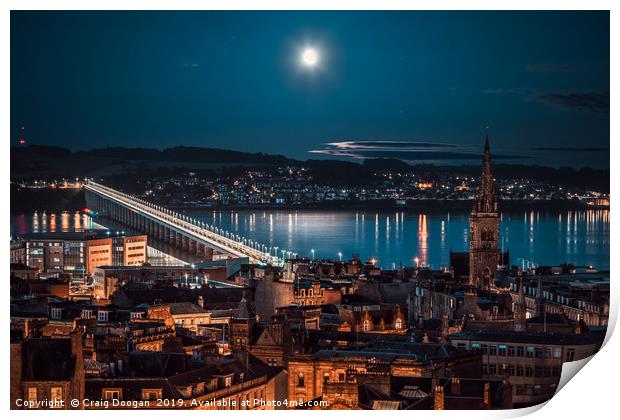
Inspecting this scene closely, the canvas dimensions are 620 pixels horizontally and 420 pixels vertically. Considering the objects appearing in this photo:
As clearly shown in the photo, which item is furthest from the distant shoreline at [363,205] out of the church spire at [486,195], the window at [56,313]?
the window at [56,313]

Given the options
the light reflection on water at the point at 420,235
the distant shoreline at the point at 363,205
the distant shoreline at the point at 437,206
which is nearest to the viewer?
the light reflection on water at the point at 420,235

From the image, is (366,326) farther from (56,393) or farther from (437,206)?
(437,206)

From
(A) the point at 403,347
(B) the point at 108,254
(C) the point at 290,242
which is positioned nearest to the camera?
(A) the point at 403,347

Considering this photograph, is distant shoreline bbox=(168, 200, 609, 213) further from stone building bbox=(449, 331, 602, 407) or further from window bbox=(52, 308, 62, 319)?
stone building bbox=(449, 331, 602, 407)

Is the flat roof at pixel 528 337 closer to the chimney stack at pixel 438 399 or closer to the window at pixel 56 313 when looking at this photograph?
the chimney stack at pixel 438 399

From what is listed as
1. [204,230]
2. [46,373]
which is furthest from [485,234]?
[204,230]

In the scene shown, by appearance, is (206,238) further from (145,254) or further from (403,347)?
(403,347)
